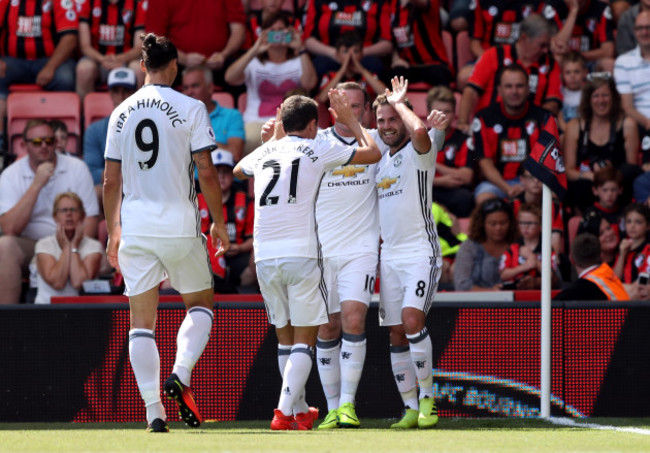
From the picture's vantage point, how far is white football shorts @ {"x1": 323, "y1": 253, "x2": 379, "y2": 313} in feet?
28.0

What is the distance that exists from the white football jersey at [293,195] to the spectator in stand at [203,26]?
5602 millimetres

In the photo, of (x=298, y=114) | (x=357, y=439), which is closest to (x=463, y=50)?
(x=298, y=114)

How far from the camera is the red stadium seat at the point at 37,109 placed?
42.8 ft

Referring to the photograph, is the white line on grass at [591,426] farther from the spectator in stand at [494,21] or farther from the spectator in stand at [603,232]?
the spectator in stand at [494,21]

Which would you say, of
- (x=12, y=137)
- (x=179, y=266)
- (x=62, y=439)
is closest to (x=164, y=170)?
(x=179, y=266)

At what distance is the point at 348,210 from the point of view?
8.78 meters

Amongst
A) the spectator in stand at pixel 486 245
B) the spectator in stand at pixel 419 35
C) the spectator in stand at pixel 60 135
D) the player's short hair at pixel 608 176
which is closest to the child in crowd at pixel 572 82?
the spectator in stand at pixel 419 35

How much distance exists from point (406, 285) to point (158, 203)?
6.50ft

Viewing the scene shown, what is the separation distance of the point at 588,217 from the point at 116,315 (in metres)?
4.76

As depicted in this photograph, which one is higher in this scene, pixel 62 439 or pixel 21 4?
pixel 21 4

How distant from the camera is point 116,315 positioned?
30.7ft

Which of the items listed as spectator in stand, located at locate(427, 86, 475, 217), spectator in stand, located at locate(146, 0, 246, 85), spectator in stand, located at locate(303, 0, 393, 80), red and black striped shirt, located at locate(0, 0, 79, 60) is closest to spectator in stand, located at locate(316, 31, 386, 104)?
spectator in stand, located at locate(303, 0, 393, 80)

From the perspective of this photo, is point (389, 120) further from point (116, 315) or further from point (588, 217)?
point (588, 217)

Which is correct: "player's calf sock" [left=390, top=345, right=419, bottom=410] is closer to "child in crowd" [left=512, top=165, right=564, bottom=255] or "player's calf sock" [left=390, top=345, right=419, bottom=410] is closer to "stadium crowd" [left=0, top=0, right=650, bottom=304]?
"stadium crowd" [left=0, top=0, right=650, bottom=304]
